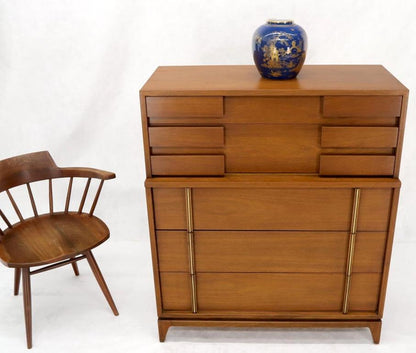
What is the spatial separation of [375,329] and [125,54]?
1.96 metres

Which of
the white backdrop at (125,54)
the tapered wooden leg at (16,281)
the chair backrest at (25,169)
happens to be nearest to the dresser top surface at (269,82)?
the white backdrop at (125,54)

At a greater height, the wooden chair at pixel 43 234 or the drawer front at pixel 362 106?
the drawer front at pixel 362 106

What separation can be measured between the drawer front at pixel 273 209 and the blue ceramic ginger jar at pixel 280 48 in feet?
1.67

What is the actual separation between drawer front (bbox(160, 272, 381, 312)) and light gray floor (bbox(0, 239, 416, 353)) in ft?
0.59

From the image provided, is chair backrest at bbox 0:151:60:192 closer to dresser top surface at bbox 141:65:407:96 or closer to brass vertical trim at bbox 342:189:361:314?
dresser top surface at bbox 141:65:407:96

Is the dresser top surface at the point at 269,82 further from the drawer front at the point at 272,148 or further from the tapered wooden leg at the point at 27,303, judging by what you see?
the tapered wooden leg at the point at 27,303

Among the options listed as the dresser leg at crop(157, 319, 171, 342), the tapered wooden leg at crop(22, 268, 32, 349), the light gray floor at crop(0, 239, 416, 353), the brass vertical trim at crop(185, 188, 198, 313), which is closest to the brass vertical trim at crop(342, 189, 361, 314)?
the light gray floor at crop(0, 239, 416, 353)

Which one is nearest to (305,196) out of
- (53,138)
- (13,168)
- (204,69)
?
(204,69)

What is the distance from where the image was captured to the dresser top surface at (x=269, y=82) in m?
2.10

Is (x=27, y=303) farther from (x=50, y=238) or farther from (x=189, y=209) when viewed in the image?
(x=189, y=209)

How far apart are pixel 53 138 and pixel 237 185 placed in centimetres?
152

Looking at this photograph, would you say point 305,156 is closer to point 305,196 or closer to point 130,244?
point 305,196

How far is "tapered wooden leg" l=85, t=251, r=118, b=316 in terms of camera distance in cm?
264

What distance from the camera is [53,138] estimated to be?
129 inches
